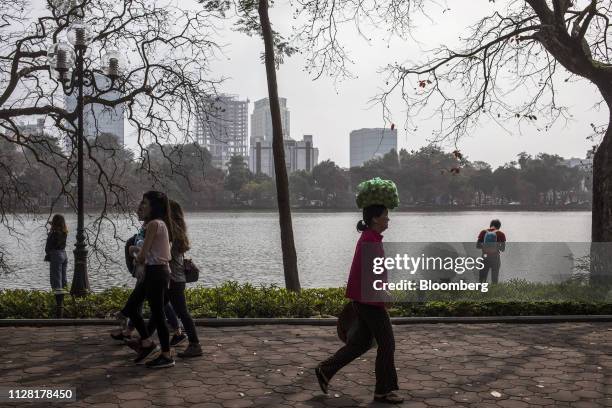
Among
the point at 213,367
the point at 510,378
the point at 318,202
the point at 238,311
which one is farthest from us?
the point at 318,202

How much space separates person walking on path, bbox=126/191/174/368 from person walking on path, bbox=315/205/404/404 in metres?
2.04

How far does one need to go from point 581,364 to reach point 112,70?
8.99 meters

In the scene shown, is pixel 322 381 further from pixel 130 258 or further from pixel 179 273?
pixel 130 258

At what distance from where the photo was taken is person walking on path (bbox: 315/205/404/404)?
202 inches

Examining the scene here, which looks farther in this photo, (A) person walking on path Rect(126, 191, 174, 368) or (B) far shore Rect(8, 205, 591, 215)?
(B) far shore Rect(8, 205, 591, 215)

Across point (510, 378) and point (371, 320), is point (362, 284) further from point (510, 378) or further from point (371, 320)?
point (510, 378)

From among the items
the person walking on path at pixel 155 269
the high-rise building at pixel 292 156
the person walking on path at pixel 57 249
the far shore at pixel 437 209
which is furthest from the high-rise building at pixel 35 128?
the high-rise building at pixel 292 156

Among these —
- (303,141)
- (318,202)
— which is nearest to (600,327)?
(318,202)

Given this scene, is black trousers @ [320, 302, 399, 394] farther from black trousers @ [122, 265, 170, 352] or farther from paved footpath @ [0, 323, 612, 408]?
black trousers @ [122, 265, 170, 352]

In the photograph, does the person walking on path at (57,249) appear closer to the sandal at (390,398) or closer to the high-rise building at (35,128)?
the high-rise building at (35,128)

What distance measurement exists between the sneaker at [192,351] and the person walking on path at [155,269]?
41 centimetres

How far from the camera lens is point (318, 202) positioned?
10788 centimetres

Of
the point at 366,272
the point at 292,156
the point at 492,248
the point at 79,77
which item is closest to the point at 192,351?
the point at 366,272

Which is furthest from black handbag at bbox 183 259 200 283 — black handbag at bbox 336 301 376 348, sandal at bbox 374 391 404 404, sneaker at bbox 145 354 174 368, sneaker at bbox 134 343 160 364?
sandal at bbox 374 391 404 404
